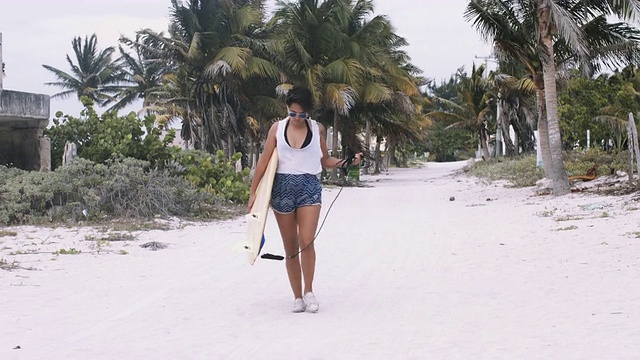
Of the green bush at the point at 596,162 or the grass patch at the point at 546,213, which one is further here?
the green bush at the point at 596,162

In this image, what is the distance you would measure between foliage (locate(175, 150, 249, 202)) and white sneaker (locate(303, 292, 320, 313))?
387 inches

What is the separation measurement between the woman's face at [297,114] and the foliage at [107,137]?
1040 centimetres

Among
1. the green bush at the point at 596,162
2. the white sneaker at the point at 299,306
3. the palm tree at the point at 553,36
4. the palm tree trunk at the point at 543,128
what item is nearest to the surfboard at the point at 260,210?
the white sneaker at the point at 299,306

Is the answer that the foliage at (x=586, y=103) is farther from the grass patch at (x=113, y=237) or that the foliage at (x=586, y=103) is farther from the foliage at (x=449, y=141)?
the foliage at (x=449, y=141)

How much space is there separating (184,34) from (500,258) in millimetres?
21258

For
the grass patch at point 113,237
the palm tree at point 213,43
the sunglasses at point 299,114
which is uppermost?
the palm tree at point 213,43

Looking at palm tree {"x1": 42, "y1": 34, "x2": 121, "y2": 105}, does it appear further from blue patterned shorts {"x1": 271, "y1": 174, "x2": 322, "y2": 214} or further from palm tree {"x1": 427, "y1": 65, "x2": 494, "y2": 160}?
blue patterned shorts {"x1": 271, "y1": 174, "x2": 322, "y2": 214}

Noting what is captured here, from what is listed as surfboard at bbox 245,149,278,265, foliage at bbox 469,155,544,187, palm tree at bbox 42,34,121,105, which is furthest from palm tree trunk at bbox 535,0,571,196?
palm tree at bbox 42,34,121,105

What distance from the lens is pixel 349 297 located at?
691 centimetres

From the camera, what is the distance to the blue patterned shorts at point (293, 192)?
6.10 metres

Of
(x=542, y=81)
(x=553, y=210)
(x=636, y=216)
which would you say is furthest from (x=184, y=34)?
(x=636, y=216)

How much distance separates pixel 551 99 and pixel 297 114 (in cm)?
1289

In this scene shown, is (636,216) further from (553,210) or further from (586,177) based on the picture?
(586,177)

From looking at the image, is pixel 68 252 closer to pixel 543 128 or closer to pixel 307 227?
pixel 307 227
